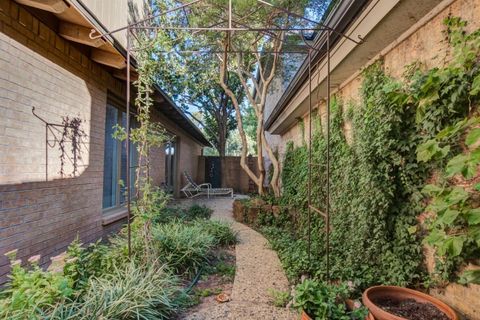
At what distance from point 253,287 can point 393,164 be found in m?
2.04

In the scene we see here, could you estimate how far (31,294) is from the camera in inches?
83.7

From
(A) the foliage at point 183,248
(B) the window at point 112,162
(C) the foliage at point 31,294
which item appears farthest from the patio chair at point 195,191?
(C) the foliage at point 31,294

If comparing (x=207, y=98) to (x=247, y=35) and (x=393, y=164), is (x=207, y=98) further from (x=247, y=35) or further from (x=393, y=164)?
(x=393, y=164)

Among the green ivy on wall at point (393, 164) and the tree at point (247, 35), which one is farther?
the tree at point (247, 35)

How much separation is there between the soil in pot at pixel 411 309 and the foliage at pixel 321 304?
183 mm

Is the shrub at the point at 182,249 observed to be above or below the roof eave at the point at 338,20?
below

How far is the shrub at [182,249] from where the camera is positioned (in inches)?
144

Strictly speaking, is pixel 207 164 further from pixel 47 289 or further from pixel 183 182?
pixel 47 289

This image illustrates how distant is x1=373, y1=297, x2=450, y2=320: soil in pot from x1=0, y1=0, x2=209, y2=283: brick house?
3.29 metres

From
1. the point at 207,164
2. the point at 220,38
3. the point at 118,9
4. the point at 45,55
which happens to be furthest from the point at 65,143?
the point at 207,164

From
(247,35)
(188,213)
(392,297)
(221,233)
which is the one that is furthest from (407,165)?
(247,35)

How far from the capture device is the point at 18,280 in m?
2.19

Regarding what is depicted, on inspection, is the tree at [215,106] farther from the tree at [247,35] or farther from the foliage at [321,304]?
the foliage at [321,304]

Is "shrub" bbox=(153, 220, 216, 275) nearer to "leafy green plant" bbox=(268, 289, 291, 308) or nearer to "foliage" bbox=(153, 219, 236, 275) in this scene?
"foliage" bbox=(153, 219, 236, 275)
